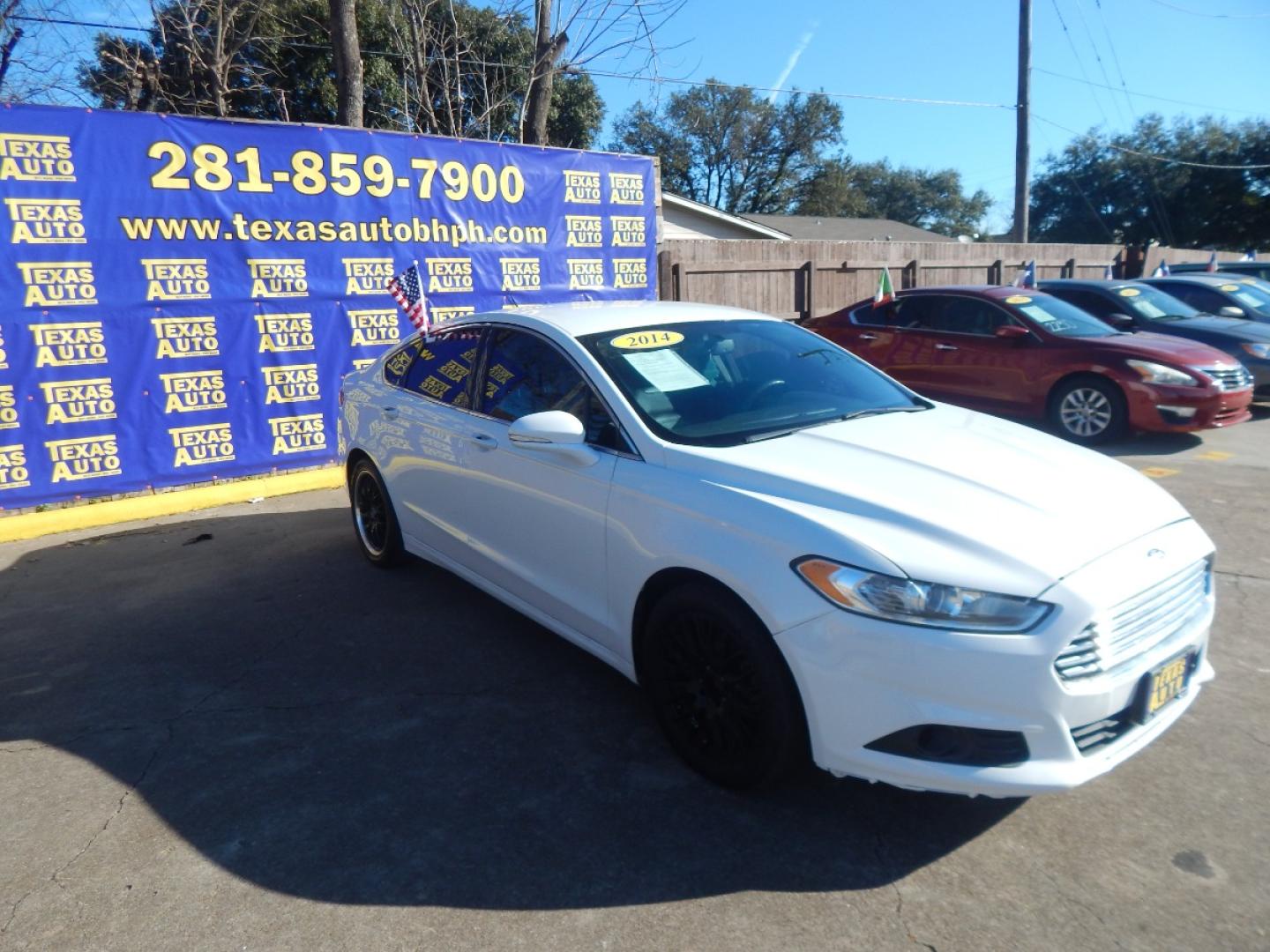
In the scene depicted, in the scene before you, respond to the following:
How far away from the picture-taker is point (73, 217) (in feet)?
24.0

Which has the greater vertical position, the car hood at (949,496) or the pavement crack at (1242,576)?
the car hood at (949,496)

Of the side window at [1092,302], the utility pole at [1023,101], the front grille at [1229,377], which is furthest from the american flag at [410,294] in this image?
the utility pole at [1023,101]

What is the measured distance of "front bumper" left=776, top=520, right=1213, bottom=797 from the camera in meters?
2.57

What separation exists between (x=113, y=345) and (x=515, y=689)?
5493 millimetres

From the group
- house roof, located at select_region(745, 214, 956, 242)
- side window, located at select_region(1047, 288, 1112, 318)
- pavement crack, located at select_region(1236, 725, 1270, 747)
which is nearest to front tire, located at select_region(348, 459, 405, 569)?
→ pavement crack, located at select_region(1236, 725, 1270, 747)

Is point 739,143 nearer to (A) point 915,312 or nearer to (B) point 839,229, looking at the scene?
(B) point 839,229

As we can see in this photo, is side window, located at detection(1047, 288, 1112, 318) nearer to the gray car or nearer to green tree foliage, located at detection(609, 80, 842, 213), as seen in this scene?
the gray car

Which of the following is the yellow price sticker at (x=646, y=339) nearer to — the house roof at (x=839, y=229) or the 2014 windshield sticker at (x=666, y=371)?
the 2014 windshield sticker at (x=666, y=371)

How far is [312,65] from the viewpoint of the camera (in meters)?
21.7

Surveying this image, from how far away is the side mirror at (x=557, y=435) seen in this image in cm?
362

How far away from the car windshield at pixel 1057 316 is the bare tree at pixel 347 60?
8.04 m

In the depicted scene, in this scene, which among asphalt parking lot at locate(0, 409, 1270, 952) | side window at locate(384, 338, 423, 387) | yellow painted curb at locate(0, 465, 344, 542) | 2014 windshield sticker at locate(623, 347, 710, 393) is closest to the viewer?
asphalt parking lot at locate(0, 409, 1270, 952)

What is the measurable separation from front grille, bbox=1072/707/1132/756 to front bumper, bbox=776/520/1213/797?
0.5 inches

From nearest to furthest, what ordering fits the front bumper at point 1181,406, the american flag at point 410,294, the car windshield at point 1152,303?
the american flag at point 410,294 → the front bumper at point 1181,406 → the car windshield at point 1152,303
